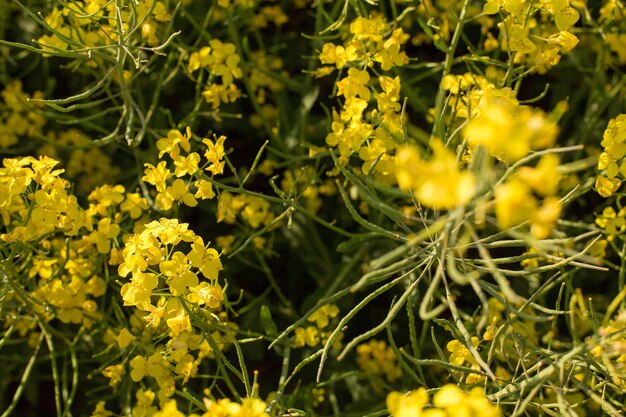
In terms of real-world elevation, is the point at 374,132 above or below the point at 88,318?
above

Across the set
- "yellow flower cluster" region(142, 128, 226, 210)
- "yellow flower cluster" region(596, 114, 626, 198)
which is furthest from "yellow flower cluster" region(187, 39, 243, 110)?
"yellow flower cluster" region(596, 114, 626, 198)

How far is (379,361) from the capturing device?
6.55 ft

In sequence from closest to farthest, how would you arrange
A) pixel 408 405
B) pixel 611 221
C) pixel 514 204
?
pixel 514 204
pixel 408 405
pixel 611 221

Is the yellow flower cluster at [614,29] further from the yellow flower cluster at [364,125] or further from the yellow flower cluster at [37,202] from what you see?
the yellow flower cluster at [37,202]

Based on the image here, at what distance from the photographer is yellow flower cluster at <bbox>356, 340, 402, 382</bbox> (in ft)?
6.48

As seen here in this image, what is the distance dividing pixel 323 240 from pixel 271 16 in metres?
0.70

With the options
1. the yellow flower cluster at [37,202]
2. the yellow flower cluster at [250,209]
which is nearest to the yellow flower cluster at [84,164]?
the yellow flower cluster at [250,209]

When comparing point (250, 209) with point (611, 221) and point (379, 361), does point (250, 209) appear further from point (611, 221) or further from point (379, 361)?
point (611, 221)

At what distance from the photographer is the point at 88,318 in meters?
1.84

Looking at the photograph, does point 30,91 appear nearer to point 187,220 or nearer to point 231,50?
point 187,220

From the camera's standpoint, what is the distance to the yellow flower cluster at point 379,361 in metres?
1.97

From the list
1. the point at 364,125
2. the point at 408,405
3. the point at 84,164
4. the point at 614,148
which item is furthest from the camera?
the point at 84,164

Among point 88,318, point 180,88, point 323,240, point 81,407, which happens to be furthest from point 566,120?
point 81,407

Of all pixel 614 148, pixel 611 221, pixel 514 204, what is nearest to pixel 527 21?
pixel 614 148
